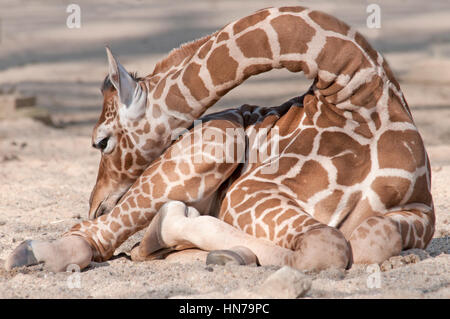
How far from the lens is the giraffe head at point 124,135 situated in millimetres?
4578

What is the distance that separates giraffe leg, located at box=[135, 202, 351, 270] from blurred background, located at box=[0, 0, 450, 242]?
1079 mm

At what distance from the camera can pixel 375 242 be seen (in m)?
4.04

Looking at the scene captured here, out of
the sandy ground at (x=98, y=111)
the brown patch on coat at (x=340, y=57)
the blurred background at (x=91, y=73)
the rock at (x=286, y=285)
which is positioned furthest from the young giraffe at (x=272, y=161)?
the blurred background at (x=91, y=73)

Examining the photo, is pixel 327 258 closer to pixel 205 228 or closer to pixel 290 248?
pixel 290 248

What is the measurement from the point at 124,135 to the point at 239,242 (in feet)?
3.07

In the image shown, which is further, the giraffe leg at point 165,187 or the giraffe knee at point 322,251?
the giraffe leg at point 165,187

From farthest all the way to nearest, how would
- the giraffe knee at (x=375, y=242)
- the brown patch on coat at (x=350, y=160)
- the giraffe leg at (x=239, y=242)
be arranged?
the brown patch on coat at (x=350, y=160) < the giraffe knee at (x=375, y=242) < the giraffe leg at (x=239, y=242)

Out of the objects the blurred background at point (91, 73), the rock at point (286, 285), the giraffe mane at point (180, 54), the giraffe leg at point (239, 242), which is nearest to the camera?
the rock at point (286, 285)

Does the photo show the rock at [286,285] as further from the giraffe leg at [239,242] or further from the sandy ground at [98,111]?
the giraffe leg at [239,242]

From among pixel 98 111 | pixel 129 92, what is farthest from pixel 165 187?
pixel 98 111

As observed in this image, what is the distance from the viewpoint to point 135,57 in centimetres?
1255

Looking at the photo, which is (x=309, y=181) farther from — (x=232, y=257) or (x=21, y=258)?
(x=21, y=258)
